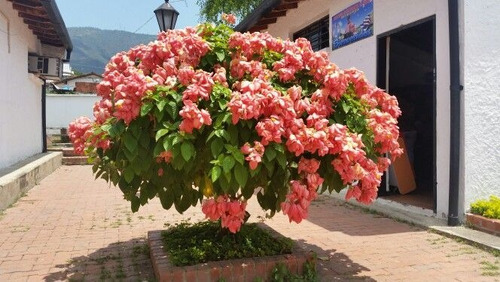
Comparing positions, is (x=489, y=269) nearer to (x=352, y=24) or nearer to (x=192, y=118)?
(x=192, y=118)

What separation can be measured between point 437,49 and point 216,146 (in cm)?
373

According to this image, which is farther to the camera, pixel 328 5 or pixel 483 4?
pixel 328 5

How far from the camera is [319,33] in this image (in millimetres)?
Result: 8664

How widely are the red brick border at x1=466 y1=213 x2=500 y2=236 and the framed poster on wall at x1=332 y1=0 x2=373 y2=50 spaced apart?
3.05m

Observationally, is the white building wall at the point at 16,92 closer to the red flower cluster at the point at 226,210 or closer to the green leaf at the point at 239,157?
the red flower cluster at the point at 226,210

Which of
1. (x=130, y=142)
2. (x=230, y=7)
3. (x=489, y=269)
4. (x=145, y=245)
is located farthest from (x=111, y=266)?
(x=230, y=7)

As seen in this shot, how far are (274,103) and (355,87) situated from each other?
89 cm

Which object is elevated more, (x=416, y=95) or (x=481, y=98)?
(x=416, y=95)

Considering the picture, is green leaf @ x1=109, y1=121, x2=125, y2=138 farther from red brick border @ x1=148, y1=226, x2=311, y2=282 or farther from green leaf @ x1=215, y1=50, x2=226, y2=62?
red brick border @ x1=148, y1=226, x2=311, y2=282

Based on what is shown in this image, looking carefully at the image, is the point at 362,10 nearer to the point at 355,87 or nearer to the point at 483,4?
the point at 483,4

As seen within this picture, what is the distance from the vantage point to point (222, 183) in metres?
2.87

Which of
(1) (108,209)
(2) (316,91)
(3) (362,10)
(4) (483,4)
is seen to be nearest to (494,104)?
(4) (483,4)

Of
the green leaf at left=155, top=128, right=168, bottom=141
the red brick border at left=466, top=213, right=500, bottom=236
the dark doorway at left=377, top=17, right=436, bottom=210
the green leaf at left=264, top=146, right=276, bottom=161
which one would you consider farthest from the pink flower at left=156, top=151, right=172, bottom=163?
the dark doorway at left=377, top=17, right=436, bottom=210

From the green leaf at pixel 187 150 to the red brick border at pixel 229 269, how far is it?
1.07 meters
